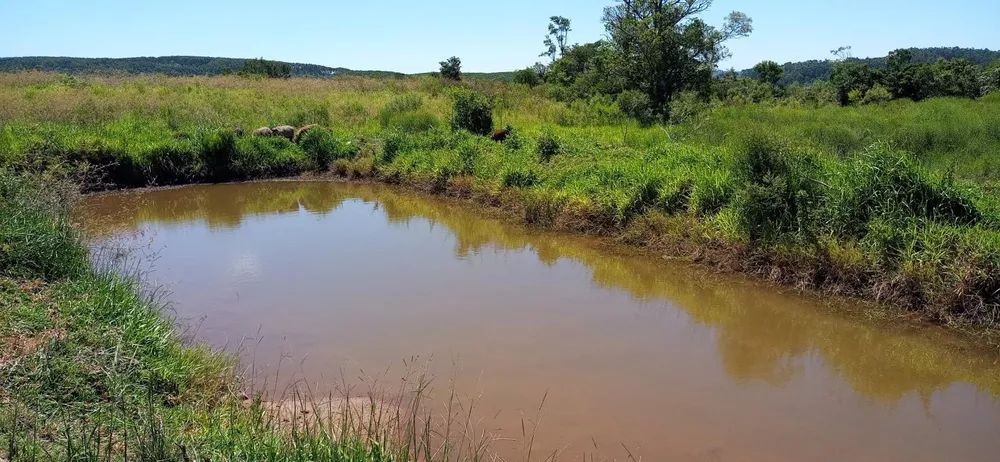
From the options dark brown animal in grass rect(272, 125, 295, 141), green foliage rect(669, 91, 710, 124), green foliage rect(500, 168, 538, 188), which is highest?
green foliage rect(669, 91, 710, 124)

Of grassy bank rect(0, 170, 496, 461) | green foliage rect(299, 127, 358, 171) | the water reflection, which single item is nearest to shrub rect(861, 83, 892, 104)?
the water reflection

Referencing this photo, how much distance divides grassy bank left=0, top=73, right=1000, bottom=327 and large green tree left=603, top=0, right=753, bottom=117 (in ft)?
5.09

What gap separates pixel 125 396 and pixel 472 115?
12.8m

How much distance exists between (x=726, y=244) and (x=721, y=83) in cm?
1965

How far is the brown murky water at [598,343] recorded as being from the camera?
432cm

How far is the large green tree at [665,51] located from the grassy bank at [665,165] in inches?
61.1

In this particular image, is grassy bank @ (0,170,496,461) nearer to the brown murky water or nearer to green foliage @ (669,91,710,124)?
the brown murky water

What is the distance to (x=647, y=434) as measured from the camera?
4262 millimetres

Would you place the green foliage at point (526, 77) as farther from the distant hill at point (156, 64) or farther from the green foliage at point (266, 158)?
the distant hill at point (156, 64)

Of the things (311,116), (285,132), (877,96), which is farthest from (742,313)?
(877,96)

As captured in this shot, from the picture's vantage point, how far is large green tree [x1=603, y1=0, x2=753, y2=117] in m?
18.7

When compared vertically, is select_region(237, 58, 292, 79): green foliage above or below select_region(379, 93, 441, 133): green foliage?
above

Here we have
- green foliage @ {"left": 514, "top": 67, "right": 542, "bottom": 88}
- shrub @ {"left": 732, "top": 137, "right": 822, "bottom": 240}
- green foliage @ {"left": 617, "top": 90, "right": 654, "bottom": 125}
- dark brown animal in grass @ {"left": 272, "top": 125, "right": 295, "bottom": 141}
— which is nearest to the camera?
shrub @ {"left": 732, "top": 137, "right": 822, "bottom": 240}

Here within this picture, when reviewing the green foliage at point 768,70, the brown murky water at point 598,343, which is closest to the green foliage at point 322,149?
the brown murky water at point 598,343
